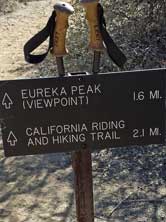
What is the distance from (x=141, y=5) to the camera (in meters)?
6.50

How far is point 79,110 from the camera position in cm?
249

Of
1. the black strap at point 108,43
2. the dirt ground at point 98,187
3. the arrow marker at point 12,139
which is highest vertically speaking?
the black strap at point 108,43

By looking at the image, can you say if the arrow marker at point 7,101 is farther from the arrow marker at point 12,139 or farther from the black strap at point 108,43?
the black strap at point 108,43

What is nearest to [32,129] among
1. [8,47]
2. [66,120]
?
[66,120]

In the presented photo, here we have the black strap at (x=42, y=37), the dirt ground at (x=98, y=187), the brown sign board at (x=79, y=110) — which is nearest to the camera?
the brown sign board at (x=79, y=110)

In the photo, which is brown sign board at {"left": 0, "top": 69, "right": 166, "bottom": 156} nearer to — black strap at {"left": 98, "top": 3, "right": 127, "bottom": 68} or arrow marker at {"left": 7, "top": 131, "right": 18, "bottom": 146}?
arrow marker at {"left": 7, "top": 131, "right": 18, "bottom": 146}

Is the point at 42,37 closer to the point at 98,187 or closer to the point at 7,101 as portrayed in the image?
the point at 7,101

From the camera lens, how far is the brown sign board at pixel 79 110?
2447 millimetres


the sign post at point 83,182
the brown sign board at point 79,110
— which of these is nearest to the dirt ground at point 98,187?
the sign post at point 83,182

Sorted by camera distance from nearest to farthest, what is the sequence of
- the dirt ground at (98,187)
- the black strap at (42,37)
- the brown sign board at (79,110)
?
the brown sign board at (79,110) < the black strap at (42,37) < the dirt ground at (98,187)

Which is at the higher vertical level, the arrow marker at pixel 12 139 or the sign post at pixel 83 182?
the arrow marker at pixel 12 139

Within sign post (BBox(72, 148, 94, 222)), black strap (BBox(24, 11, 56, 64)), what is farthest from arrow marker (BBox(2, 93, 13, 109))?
sign post (BBox(72, 148, 94, 222))

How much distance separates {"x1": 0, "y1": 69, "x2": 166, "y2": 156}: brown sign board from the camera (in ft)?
8.03

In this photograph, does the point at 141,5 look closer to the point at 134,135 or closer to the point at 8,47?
the point at 8,47
